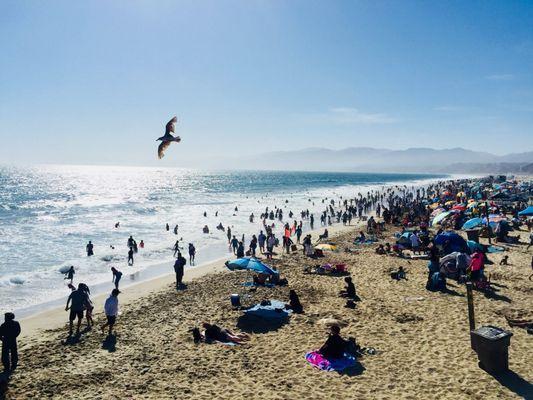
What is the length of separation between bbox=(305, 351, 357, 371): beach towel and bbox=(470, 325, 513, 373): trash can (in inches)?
94.1

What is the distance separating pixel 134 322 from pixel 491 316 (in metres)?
9.82

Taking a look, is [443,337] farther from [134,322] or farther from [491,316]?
[134,322]

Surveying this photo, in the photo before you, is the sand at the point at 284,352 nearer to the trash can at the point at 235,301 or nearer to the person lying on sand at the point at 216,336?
the person lying on sand at the point at 216,336

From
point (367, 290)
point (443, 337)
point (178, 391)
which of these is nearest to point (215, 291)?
point (367, 290)

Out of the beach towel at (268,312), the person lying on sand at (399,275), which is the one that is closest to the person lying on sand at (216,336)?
the beach towel at (268,312)

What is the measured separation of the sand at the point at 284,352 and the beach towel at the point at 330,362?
20cm

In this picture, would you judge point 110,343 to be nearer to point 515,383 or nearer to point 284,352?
point 284,352

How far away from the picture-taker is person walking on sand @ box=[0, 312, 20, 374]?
7684 mm

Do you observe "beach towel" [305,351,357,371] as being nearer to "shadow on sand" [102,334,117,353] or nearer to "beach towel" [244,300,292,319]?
"beach towel" [244,300,292,319]

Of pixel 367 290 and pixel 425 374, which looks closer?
pixel 425 374

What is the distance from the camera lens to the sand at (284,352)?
274 inches

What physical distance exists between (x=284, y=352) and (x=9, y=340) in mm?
5766

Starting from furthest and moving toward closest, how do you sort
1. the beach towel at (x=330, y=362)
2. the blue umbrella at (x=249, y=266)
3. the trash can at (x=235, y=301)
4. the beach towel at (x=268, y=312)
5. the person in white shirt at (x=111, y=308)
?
the blue umbrella at (x=249, y=266) → the trash can at (x=235, y=301) → the beach towel at (x=268, y=312) → the person in white shirt at (x=111, y=308) → the beach towel at (x=330, y=362)

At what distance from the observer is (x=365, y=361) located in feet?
26.0
